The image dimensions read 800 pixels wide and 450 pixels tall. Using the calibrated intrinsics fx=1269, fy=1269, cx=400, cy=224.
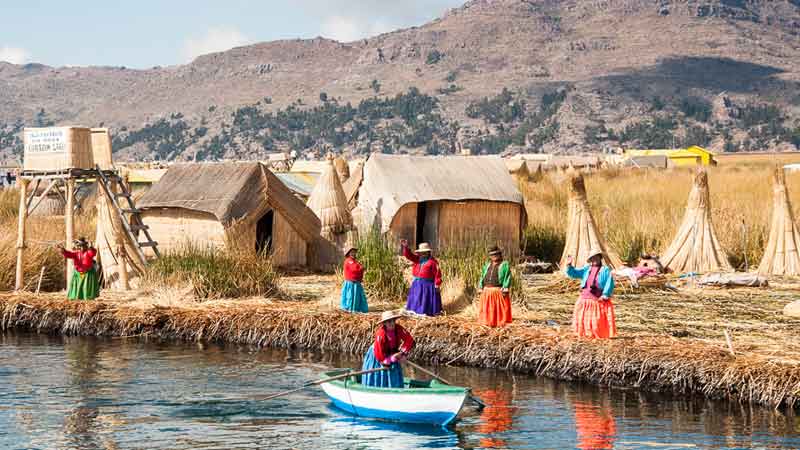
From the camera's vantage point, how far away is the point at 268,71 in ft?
635

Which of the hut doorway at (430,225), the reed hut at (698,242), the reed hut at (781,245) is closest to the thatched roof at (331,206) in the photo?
the hut doorway at (430,225)

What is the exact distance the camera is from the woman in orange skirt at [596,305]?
12930 millimetres

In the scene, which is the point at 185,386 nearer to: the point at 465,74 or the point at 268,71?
the point at 465,74

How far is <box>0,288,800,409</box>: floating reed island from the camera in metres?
11.7

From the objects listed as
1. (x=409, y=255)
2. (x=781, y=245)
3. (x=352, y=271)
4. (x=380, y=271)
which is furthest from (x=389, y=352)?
(x=781, y=245)

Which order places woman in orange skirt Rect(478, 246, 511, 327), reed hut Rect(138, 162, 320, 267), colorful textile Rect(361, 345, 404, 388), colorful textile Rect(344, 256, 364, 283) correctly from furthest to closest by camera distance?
reed hut Rect(138, 162, 320, 267) < colorful textile Rect(344, 256, 364, 283) < woman in orange skirt Rect(478, 246, 511, 327) < colorful textile Rect(361, 345, 404, 388)

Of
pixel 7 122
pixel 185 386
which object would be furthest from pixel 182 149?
pixel 185 386

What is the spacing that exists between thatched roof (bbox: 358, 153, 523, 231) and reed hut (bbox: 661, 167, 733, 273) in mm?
3530

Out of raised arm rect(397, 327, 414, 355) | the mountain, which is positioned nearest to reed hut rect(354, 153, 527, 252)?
raised arm rect(397, 327, 414, 355)

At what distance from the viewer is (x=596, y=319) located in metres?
12.9

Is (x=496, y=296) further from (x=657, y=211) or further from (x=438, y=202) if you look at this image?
(x=657, y=211)

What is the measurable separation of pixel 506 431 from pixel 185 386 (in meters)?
3.57

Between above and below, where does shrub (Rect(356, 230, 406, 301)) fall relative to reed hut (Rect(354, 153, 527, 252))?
below

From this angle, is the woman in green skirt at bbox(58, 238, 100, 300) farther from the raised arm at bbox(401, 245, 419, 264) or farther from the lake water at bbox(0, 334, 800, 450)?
the raised arm at bbox(401, 245, 419, 264)
